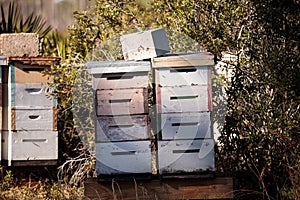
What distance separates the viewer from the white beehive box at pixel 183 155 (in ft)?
14.6

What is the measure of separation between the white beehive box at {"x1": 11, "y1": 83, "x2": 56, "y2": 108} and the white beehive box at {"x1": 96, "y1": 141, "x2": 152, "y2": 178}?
1.19 metres

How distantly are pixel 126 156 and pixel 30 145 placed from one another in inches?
54.6

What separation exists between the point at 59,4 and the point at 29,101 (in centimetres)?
749

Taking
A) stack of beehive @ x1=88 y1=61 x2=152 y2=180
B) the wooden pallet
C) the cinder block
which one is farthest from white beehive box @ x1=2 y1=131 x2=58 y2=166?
stack of beehive @ x1=88 y1=61 x2=152 y2=180

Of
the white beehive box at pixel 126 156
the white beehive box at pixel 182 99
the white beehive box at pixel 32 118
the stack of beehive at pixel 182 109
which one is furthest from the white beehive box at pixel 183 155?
the white beehive box at pixel 32 118

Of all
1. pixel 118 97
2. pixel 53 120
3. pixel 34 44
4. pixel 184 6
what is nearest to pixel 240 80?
pixel 184 6

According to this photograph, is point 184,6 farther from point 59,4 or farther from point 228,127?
point 59,4

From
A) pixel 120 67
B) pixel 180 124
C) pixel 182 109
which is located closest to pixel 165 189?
pixel 180 124

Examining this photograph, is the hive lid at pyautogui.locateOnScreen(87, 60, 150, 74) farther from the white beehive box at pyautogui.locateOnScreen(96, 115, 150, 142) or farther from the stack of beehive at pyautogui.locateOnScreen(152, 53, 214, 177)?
the white beehive box at pyautogui.locateOnScreen(96, 115, 150, 142)

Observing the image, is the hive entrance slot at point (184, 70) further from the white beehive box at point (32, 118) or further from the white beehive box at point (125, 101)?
the white beehive box at point (32, 118)

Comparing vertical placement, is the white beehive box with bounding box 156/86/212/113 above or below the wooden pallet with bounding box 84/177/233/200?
above

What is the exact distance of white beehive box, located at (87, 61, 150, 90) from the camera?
14.5 ft

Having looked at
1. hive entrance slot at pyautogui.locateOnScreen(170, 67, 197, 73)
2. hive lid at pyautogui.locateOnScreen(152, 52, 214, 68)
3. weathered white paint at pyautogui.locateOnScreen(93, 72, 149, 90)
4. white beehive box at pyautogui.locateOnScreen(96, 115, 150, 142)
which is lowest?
white beehive box at pyautogui.locateOnScreen(96, 115, 150, 142)

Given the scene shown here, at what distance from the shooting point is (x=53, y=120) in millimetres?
5547
